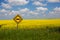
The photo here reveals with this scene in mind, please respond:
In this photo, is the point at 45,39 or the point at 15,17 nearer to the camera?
the point at 45,39

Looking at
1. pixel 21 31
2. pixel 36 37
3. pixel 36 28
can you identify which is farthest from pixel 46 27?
pixel 36 37

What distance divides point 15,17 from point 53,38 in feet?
11.4

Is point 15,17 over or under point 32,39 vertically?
over

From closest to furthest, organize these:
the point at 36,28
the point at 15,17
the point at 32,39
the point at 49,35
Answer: the point at 32,39
the point at 49,35
the point at 15,17
the point at 36,28

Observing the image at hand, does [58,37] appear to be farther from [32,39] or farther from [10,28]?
[10,28]

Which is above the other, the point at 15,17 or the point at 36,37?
the point at 15,17

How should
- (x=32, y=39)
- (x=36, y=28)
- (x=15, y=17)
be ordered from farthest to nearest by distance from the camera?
(x=36, y=28), (x=15, y=17), (x=32, y=39)

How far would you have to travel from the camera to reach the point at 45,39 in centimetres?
1370

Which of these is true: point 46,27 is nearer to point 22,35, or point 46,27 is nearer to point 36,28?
point 36,28

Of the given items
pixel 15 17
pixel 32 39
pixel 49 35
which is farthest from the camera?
pixel 15 17

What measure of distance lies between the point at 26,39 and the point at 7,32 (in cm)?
252

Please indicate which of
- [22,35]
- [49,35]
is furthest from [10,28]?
[49,35]

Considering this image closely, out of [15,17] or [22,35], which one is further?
[15,17]

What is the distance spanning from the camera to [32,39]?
13672mm
